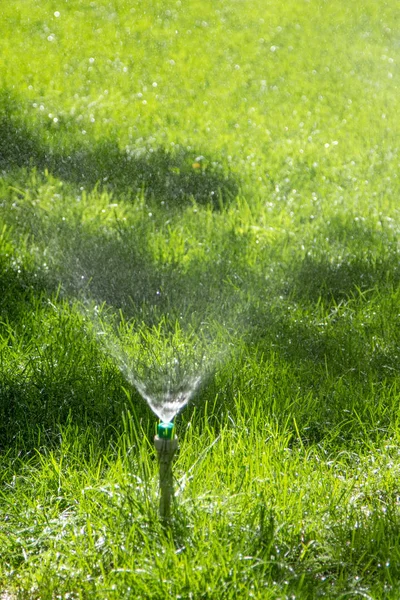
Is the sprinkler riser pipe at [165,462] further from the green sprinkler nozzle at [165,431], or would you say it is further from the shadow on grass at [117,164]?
the shadow on grass at [117,164]

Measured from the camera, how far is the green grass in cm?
201

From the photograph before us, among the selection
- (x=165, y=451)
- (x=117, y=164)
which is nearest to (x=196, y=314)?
(x=165, y=451)

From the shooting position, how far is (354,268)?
3969 millimetres

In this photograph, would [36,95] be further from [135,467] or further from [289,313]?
[135,467]

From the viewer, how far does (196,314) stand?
11.0 feet

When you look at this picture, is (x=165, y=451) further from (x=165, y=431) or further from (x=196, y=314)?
(x=196, y=314)

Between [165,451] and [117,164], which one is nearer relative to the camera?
[165,451]

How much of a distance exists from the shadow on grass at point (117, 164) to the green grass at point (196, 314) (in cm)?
2

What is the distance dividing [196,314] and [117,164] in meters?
1.99

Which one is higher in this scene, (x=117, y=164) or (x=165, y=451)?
(x=165, y=451)

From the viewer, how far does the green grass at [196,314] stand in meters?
2.01

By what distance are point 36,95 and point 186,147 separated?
4.38 feet

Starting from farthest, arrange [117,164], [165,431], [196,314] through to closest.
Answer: [117,164] → [196,314] → [165,431]

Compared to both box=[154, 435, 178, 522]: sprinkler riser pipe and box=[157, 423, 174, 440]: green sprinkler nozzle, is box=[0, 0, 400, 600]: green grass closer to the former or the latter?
box=[154, 435, 178, 522]: sprinkler riser pipe
